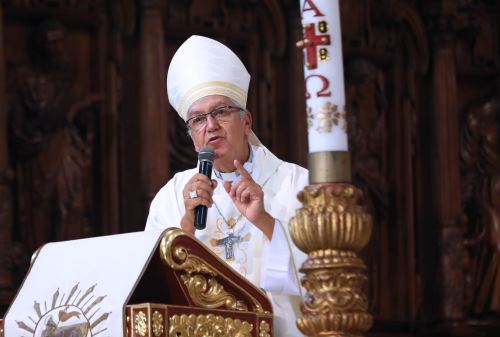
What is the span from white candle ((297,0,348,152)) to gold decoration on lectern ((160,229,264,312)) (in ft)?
2.00

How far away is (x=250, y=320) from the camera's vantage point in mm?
3709

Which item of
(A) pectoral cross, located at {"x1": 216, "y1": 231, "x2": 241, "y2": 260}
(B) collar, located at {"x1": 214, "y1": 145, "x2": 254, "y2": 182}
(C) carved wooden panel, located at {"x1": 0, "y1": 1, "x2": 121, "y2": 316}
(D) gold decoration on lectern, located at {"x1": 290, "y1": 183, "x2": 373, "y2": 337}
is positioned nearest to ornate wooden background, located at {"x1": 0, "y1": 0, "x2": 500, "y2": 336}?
(C) carved wooden panel, located at {"x1": 0, "y1": 1, "x2": 121, "y2": 316}

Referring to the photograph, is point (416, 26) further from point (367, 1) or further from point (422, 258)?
point (422, 258)

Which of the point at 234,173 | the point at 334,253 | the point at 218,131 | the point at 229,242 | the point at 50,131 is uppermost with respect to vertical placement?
the point at 50,131

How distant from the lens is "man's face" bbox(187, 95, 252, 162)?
464 centimetres

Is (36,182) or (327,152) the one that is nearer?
(327,152)

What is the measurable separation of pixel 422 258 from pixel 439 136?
3.20 feet

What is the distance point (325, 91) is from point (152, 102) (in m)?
5.21

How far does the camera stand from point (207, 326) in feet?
11.7

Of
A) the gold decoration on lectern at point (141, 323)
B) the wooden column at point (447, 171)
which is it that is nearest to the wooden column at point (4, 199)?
the wooden column at point (447, 171)

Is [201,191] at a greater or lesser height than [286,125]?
lesser

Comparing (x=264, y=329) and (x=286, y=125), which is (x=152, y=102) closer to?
(x=286, y=125)

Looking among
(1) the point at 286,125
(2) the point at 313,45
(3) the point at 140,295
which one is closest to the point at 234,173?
(3) the point at 140,295

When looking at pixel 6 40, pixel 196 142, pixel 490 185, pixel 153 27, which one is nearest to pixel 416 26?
pixel 490 185
